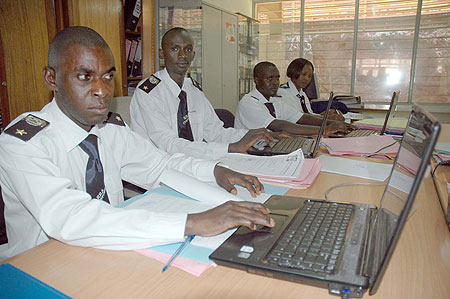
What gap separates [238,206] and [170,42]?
1581 millimetres

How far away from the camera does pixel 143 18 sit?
10.8 ft

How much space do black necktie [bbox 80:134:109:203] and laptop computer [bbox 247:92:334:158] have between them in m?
0.74

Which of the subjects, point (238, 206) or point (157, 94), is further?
point (157, 94)

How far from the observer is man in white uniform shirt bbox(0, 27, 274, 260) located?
74 cm

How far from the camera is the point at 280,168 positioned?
1256 mm

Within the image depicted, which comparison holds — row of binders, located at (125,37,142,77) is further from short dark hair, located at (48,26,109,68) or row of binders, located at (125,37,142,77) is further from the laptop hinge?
the laptop hinge

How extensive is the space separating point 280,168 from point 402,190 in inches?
25.8

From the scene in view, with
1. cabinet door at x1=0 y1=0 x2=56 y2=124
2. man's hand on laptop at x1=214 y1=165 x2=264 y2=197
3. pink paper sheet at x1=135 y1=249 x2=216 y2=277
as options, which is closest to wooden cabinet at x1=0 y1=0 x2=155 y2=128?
cabinet door at x1=0 y1=0 x2=56 y2=124

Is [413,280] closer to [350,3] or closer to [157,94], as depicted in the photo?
[157,94]

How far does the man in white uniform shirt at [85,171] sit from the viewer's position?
0.74 m

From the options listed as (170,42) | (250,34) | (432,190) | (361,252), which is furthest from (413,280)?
(250,34)

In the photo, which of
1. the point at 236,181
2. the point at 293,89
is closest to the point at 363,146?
the point at 236,181

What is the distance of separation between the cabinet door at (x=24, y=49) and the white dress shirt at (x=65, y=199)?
4.40ft

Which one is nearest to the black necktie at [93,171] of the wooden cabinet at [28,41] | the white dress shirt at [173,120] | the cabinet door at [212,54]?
the white dress shirt at [173,120]
